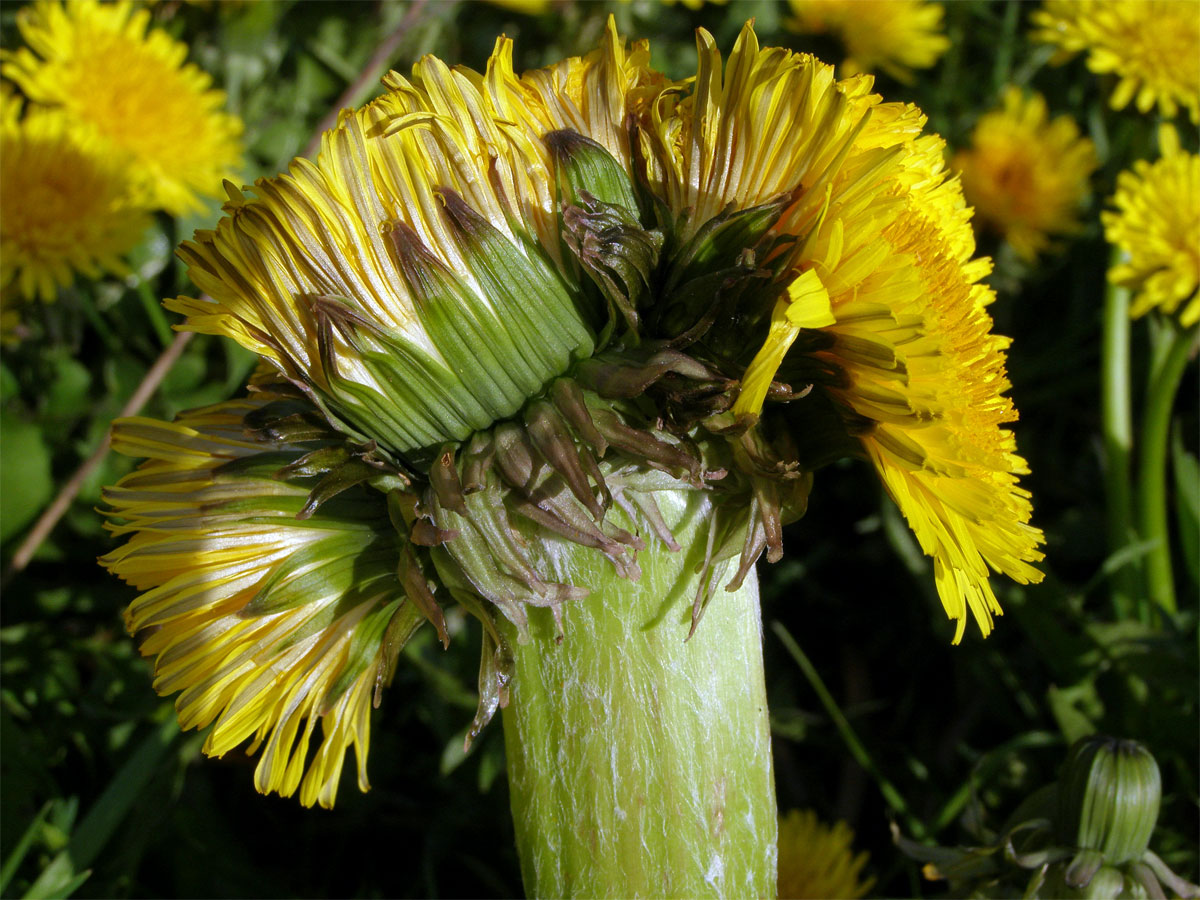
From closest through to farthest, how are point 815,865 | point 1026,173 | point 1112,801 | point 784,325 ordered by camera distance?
point 784,325 → point 1112,801 → point 815,865 → point 1026,173

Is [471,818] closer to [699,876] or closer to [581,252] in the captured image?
[699,876]

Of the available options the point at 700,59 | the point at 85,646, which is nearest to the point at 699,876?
the point at 700,59

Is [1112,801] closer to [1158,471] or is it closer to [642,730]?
[642,730]

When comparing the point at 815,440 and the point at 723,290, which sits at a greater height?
the point at 723,290

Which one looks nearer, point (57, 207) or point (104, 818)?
point (104, 818)

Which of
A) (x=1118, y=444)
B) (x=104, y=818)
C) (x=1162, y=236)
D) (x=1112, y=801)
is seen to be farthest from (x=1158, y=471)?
(x=104, y=818)

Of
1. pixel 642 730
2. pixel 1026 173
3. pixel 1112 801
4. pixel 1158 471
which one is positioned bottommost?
pixel 1158 471

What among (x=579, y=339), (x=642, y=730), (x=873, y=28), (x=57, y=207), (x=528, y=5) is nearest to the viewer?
(x=579, y=339)

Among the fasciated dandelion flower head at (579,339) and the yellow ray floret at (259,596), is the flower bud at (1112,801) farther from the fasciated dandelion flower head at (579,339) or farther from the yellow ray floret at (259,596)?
the yellow ray floret at (259,596)
